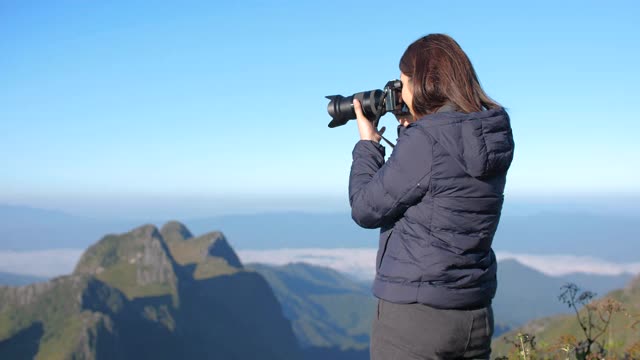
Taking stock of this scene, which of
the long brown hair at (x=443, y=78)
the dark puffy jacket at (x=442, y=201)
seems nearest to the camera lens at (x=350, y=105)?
the long brown hair at (x=443, y=78)

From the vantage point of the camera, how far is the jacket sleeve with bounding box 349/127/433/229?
123 inches

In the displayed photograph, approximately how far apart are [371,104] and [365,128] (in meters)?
0.16

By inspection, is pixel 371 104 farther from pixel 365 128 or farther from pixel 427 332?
pixel 427 332

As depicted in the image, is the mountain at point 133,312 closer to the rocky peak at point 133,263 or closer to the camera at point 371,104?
the rocky peak at point 133,263

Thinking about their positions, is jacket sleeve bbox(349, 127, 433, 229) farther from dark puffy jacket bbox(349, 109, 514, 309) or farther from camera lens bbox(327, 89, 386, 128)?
camera lens bbox(327, 89, 386, 128)

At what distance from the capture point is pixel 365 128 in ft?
12.2

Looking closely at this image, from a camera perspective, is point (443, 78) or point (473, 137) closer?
point (473, 137)

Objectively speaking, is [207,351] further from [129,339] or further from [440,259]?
[440,259]

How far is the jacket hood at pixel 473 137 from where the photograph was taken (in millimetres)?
3090

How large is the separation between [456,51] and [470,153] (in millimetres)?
613

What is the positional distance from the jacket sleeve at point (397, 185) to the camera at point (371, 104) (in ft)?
1.50

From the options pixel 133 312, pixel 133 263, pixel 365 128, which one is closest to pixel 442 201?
pixel 365 128

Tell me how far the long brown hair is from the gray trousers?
1087mm

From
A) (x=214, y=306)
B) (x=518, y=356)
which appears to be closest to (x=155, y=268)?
(x=214, y=306)
